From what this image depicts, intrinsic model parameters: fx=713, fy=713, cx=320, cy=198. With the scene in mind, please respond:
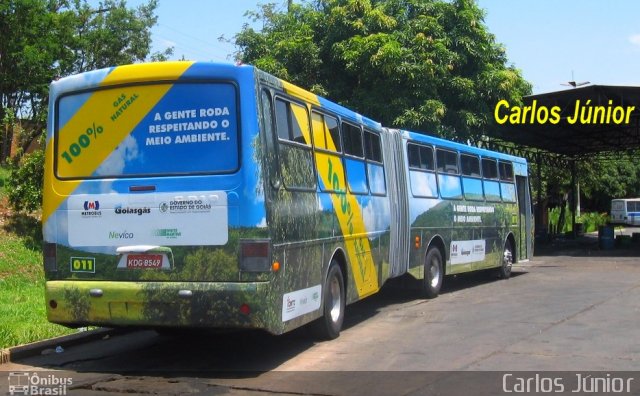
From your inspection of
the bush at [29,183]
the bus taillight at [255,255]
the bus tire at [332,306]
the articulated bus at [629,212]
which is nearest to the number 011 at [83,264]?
the bus taillight at [255,255]

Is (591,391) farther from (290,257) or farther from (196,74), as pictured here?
(196,74)

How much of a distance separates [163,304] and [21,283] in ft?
24.2

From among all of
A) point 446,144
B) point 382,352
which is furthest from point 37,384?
point 446,144

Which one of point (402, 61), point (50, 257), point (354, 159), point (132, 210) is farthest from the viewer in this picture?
point (402, 61)

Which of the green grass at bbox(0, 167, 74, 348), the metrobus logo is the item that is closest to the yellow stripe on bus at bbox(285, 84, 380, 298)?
the metrobus logo

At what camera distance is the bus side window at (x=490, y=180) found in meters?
16.4

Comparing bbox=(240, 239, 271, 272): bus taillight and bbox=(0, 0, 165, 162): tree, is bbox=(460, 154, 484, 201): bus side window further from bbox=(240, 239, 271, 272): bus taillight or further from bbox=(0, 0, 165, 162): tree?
bbox=(0, 0, 165, 162): tree

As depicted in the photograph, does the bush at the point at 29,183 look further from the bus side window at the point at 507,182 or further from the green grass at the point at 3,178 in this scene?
the bus side window at the point at 507,182

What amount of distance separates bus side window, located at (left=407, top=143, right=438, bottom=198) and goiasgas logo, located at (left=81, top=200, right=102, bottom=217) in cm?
652

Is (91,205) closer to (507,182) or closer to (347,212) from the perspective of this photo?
(347,212)

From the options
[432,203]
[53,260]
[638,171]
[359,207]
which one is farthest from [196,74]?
[638,171]

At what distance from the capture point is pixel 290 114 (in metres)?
8.18

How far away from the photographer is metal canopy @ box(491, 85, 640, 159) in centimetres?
2381

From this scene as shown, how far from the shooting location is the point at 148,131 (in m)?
7.46
